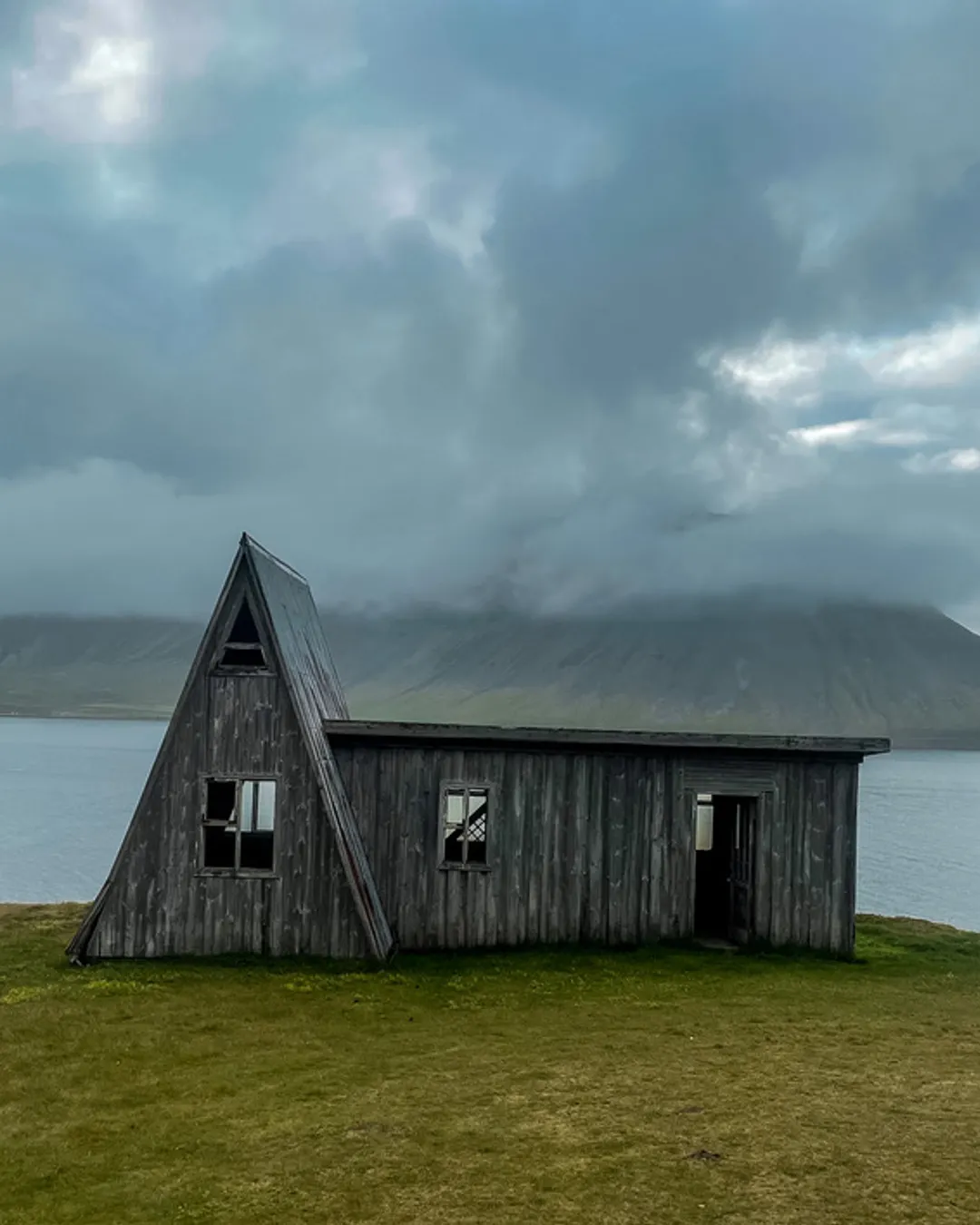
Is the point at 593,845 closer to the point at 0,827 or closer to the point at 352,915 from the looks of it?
the point at 352,915

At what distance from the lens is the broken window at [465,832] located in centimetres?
1884

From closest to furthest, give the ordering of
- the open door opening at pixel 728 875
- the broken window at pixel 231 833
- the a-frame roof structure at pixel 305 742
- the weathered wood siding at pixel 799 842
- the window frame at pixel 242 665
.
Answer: the a-frame roof structure at pixel 305 742 → the broken window at pixel 231 833 → the window frame at pixel 242 665 → the weathered wood siding at pixel 799 842 → the open door opening at pixel 728 875

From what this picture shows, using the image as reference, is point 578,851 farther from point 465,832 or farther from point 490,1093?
point 490,1093

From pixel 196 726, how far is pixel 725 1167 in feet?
40.0

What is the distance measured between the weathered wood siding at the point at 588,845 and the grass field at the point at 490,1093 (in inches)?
46.7

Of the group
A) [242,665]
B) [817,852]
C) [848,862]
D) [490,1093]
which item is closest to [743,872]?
[817,852]

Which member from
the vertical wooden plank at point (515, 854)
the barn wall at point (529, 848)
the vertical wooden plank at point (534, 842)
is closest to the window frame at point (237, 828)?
the barn wall at point (529, 848)

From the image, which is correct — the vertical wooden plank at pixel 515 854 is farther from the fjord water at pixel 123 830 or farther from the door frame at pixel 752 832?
the fjord water at pixel 123 830

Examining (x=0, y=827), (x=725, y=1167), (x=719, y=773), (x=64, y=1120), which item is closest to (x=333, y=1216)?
(x=725, y=1167)

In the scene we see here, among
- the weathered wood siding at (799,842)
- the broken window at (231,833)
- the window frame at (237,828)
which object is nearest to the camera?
the window frame at (237,828)

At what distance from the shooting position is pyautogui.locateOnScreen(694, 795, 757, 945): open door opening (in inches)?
762

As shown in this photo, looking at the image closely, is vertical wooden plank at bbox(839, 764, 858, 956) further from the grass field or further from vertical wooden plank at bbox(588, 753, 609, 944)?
vertical wooden plank at bbox(588, 753, 609, 944)

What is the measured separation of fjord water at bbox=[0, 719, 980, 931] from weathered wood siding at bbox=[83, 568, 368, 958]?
2922 centimetres

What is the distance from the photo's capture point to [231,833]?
750 inches
